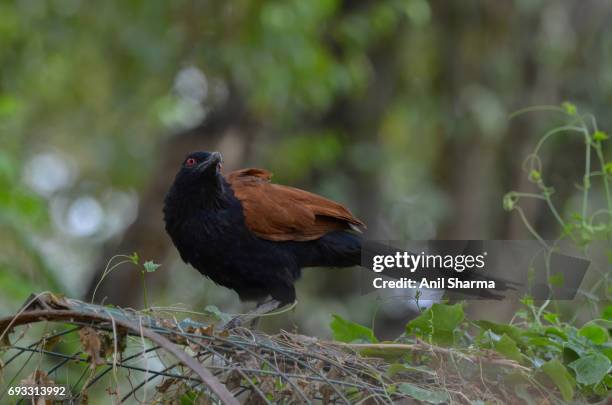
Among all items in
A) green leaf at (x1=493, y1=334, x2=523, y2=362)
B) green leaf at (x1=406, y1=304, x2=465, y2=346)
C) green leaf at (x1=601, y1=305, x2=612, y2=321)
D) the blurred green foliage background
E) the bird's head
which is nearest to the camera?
green leaf at (x1=493, y1=334, x2=523, y2=362)

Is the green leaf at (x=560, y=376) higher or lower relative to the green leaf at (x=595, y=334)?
lower

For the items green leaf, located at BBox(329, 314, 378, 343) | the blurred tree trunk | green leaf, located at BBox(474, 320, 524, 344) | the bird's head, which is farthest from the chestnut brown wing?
the blurred tree trunk

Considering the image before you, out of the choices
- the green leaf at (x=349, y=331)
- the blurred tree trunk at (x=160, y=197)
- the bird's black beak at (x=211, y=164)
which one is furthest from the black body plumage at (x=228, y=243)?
the blurred tree trunk at (x=160, y=197)

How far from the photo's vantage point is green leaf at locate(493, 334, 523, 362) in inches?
85.7

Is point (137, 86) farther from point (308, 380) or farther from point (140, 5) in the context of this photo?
point (308, 380)

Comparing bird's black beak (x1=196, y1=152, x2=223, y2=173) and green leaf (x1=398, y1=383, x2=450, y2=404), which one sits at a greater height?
bird's black beak (x1=196, y1=152, x2=223, y2=173)

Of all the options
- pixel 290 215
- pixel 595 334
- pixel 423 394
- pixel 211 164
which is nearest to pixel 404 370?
pixel 423 394

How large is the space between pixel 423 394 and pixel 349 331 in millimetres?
544

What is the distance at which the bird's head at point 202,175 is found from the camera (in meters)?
3.53

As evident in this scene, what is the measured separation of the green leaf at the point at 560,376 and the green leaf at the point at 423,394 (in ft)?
0.82

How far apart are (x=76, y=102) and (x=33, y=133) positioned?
1421 mm

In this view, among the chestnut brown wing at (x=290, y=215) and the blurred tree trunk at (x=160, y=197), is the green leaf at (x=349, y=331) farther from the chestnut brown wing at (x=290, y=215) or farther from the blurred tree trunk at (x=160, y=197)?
the blurred tree trunk at (x=160, y=197)

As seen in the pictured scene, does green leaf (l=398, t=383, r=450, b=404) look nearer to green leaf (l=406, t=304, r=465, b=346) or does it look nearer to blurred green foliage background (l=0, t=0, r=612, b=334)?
green leaf (l=406, t=304, r=465, b=346)

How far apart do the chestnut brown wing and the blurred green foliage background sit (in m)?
2.95
